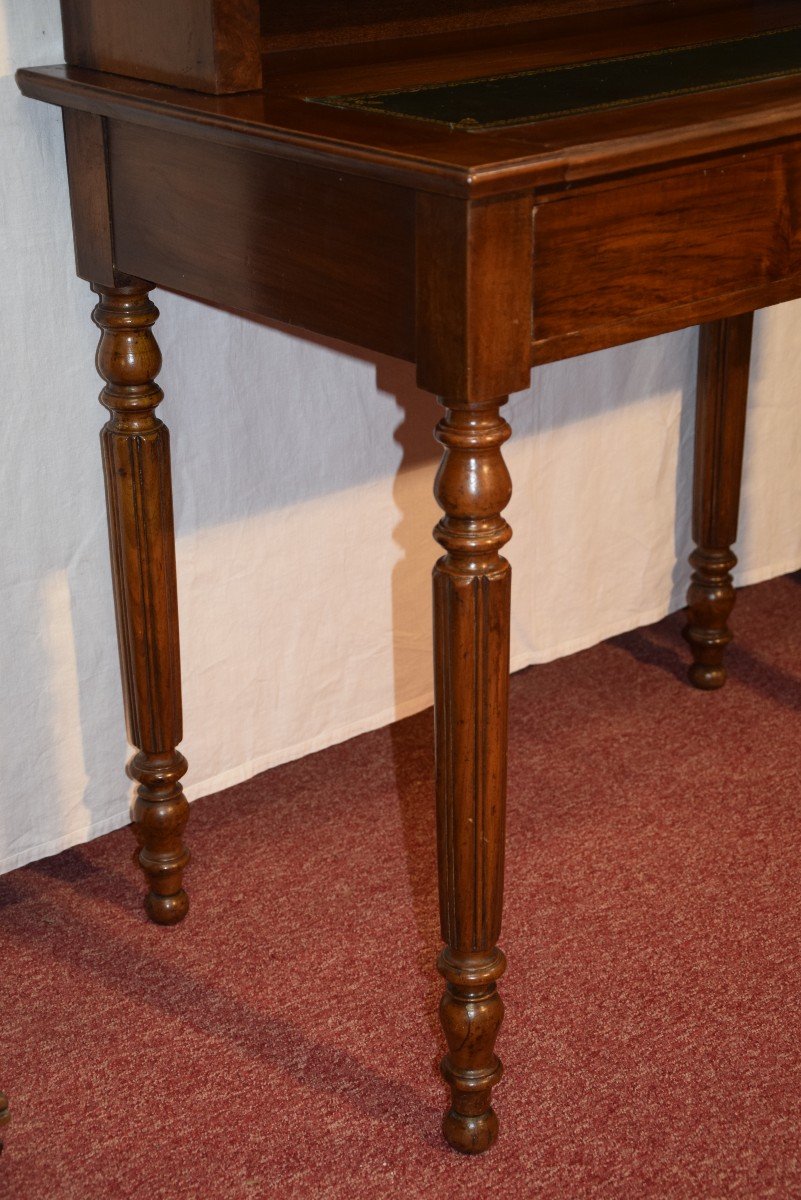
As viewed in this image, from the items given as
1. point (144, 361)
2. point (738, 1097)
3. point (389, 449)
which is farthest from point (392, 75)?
point (738, 1097)

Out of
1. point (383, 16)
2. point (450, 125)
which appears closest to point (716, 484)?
point (383, 16)

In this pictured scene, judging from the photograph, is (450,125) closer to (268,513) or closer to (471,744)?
(471,744)

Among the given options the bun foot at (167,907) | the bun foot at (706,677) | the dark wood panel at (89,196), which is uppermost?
the dark wood panel at (89,196)

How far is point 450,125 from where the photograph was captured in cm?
108

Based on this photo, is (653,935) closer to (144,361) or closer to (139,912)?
(139,912)

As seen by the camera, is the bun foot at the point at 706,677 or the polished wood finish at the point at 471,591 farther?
the bun foot at the point at 706,677

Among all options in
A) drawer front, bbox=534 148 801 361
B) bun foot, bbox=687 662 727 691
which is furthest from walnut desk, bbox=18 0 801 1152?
bun foot, bbox=687 662 727 691

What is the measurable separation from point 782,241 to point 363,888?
33.7 inches

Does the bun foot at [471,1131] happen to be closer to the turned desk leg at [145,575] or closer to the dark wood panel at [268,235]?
the turned desk leg at [145,575]

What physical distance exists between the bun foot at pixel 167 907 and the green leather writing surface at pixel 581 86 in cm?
85

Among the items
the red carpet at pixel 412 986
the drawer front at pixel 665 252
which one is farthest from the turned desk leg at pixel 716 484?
the drawer front at pixel 665 252

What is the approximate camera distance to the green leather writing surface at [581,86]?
1.14 metres

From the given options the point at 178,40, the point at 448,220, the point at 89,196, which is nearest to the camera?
the point at 448,220

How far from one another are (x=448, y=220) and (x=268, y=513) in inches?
31.8
